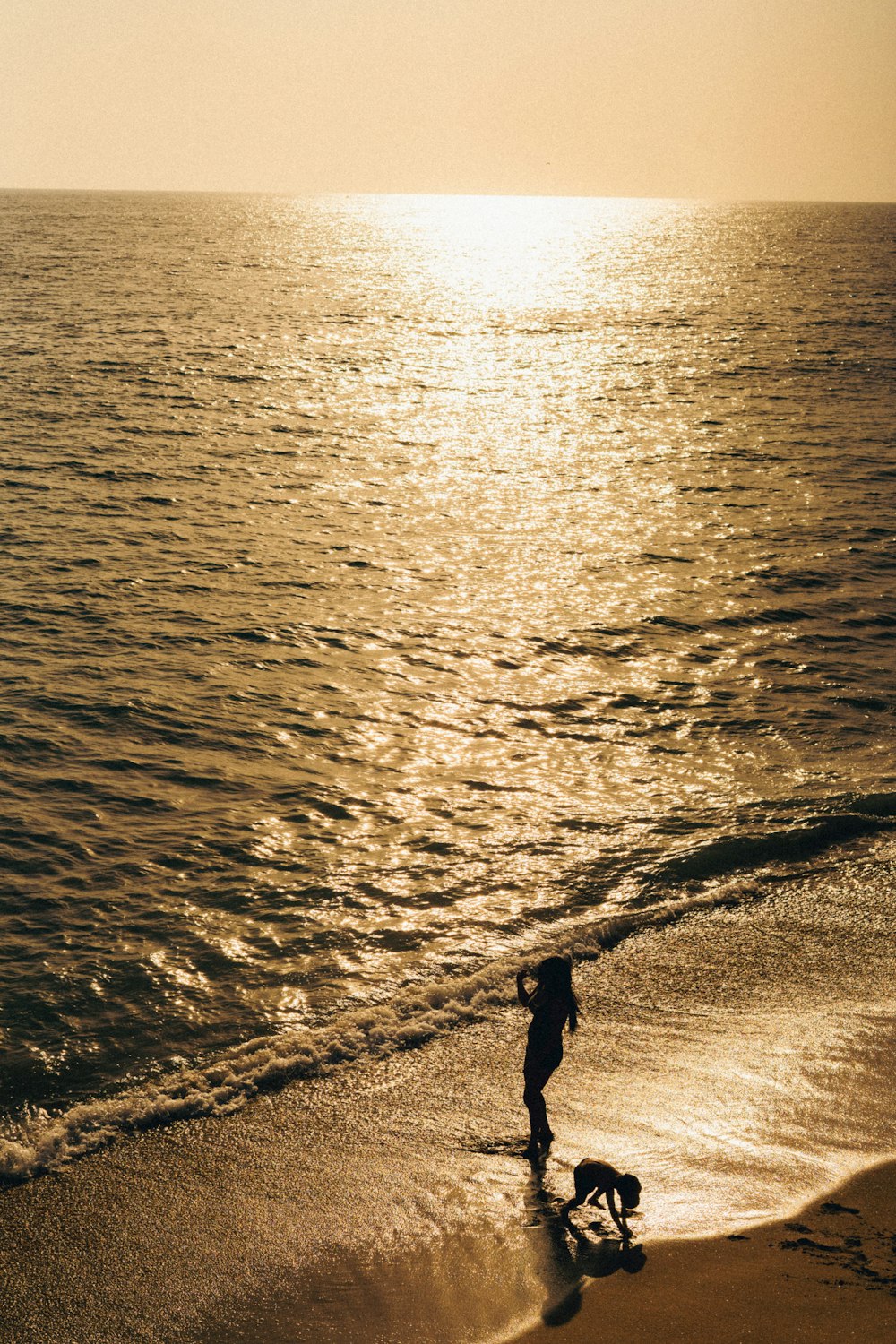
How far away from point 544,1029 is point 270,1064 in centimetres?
281

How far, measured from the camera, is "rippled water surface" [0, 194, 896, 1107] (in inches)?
449

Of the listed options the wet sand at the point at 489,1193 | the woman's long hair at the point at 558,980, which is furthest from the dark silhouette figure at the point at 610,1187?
the woman's long hair at the point at 558,980

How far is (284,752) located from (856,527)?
18.0 m

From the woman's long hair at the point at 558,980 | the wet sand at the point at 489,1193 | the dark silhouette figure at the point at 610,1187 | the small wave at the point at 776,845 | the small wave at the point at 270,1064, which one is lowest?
the wet sand at the point at 489,1193

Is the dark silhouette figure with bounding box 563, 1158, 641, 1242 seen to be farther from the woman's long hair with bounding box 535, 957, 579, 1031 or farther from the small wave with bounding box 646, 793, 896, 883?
the small wave with bounding box 646, 793, 896, 883

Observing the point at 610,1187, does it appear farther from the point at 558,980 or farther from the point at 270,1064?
the point at 270,1064

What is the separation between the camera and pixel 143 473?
29891mm

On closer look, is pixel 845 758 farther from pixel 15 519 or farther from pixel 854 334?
pixel 854 334

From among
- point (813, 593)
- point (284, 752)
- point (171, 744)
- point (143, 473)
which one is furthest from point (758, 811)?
point (143, 473)

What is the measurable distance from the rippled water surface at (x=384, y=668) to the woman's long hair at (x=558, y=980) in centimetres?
312

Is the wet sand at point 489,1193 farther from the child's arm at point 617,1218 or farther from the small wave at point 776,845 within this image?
the small wave at point 776,845

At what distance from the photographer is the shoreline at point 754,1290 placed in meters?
5.98

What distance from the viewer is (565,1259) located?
6.72 meters

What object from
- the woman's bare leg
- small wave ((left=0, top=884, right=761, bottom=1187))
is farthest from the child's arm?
small wave ((left=0, top=884, right=761, bottom=1187))
